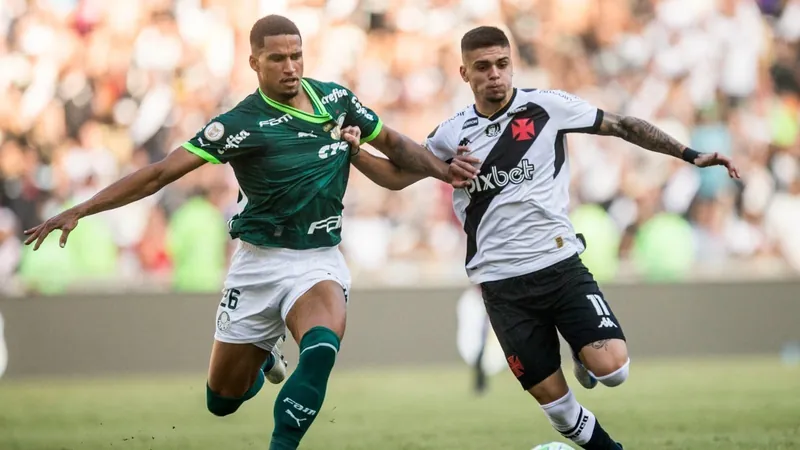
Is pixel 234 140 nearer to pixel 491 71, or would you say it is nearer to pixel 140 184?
pixel 140 184

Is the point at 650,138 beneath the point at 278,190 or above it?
above

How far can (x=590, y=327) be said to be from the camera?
646cm

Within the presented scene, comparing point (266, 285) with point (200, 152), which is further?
point (266, 285)

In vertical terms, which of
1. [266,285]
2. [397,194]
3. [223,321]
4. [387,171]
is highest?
[387,171]

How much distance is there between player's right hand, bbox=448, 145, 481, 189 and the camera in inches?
265

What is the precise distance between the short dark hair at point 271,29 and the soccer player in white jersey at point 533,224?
0.96 meters

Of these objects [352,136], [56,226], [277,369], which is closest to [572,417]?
[352,136]

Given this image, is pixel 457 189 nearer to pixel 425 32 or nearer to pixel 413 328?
pixel 413 328

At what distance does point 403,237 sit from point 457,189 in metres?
7.94

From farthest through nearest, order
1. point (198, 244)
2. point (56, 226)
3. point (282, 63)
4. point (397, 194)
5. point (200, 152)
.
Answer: point (397, 194) < point (198, 244) < point (282, 63) < point (200, 152) < point (56, 226)

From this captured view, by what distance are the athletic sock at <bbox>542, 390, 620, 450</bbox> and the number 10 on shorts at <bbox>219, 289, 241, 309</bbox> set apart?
1.84m

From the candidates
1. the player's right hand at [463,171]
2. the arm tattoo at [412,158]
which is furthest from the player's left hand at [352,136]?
the player's right hand at [463,171]

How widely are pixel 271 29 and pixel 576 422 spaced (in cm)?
273

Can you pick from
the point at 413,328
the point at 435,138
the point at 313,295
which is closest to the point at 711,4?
the point at 413,328
